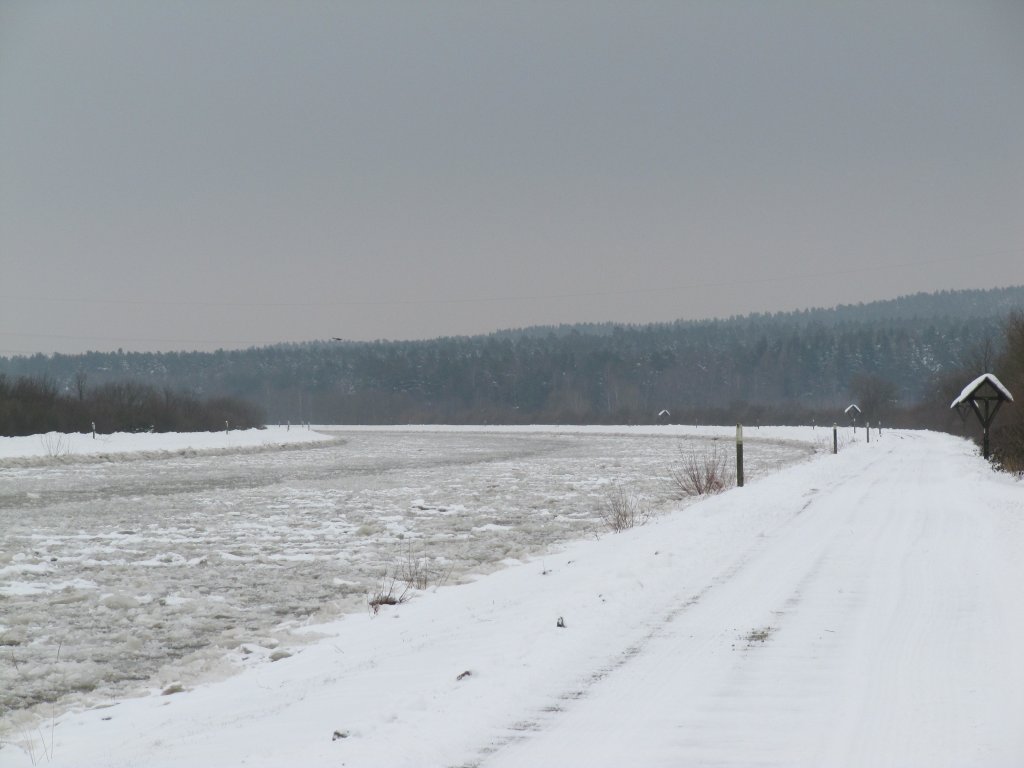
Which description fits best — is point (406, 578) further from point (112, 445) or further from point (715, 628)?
point (112, 445)

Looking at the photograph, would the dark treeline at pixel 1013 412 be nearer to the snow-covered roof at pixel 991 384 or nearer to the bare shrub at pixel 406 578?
the snow-covered roof at pixel 991 384

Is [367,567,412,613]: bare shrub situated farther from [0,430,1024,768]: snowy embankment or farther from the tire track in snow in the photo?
the tire track in snow

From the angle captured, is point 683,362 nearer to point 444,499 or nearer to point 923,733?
point 444,499

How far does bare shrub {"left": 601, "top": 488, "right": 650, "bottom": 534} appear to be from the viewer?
14.4 m

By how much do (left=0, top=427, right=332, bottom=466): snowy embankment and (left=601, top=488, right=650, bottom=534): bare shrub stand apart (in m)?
24.4

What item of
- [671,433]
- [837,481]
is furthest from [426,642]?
[671,433]

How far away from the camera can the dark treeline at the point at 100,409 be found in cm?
4628

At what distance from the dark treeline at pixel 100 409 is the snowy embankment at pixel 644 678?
4336cm

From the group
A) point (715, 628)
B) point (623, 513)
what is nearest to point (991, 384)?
point (623, 513)

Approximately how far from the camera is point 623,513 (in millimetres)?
14656

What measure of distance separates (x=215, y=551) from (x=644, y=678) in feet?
29.6

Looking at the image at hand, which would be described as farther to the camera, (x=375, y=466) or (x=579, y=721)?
(x=375, y=466)

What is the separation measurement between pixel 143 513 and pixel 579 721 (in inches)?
606

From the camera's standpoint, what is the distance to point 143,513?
18.0 meters
